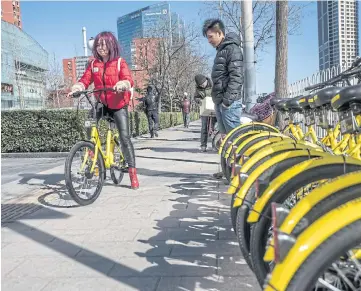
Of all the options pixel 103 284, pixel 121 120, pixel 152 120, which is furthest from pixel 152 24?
pixel 103 284

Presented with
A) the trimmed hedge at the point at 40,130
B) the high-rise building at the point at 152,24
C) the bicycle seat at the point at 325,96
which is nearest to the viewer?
the bicycle seat at the point at 325,96

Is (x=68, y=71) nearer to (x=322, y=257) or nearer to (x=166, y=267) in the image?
(x=166, y=267)

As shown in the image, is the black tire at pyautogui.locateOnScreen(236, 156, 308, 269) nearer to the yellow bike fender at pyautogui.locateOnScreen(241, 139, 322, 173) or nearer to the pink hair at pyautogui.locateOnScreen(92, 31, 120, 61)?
the yellow bike fender at pyautogui.locateOnScreen(241, 139, 322, 173)

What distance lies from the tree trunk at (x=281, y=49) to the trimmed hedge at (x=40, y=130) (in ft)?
15.9

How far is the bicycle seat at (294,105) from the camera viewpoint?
3543mm

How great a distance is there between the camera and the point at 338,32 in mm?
8000

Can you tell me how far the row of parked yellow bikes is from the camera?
1.27 m

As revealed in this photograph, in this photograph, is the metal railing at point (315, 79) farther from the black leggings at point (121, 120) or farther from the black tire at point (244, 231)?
the black tire at point (244, 231)

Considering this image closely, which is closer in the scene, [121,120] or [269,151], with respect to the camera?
[269,151]

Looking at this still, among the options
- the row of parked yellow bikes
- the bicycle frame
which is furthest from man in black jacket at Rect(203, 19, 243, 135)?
the bicycle frame

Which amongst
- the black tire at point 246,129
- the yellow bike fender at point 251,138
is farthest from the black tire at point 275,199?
the black tire at point 246,129

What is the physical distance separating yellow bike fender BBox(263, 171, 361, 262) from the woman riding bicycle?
3703 millimetres

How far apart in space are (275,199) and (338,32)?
7145 mm

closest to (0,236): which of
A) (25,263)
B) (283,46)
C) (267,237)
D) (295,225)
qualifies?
(25,263)
